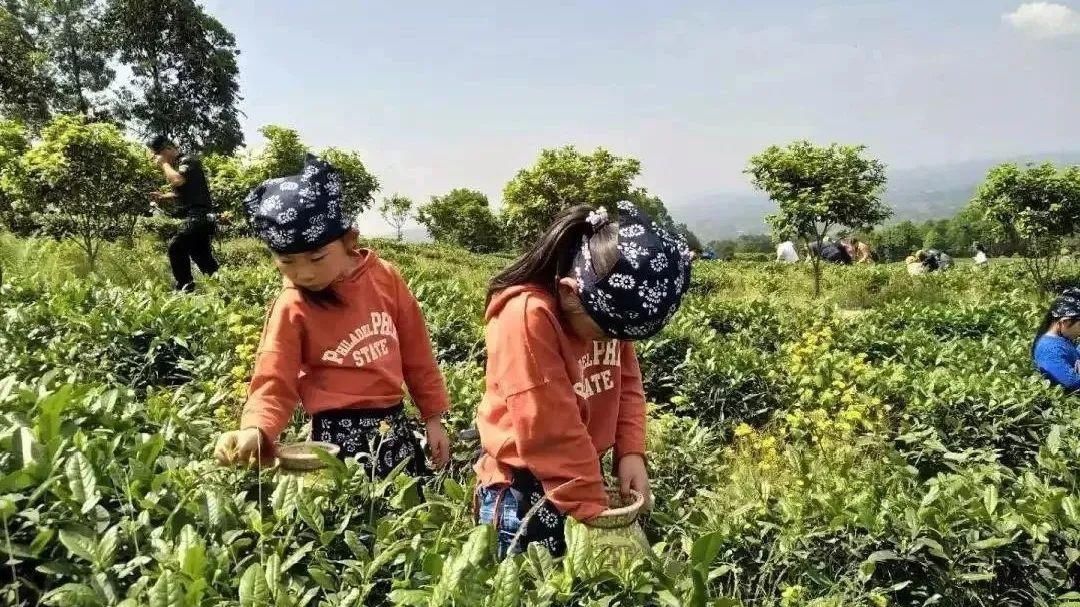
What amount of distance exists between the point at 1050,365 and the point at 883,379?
1178mm

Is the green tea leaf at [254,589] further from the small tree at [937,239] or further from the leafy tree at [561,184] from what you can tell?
the small tree at [937,239]

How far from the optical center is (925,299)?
12.5 m

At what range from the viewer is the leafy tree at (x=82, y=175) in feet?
28.0

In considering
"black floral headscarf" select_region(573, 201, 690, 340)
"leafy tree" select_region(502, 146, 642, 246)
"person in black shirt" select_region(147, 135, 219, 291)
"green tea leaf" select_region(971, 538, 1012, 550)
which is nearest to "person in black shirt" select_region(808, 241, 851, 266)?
"leafy tree" select_region(502, 146, 642, 246)

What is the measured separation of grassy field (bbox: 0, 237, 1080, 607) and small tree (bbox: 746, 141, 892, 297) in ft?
26.2

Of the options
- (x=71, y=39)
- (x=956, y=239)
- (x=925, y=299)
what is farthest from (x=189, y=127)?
(x=956, y=239)

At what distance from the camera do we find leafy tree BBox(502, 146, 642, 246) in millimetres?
31766

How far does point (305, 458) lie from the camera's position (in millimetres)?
1702

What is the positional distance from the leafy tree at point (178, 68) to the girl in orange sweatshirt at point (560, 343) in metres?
33.8

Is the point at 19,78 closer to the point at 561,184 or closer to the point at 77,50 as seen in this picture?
the point at 77,50

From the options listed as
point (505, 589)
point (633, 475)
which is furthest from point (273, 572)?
point (633, 475)

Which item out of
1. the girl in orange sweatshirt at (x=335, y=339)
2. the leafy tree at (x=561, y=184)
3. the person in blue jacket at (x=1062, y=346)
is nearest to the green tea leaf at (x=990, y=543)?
the girl in orange sweatshirt at (x=335, y=339)

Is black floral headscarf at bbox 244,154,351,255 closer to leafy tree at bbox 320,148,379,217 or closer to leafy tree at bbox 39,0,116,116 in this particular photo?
leafy tree at bbox 320,148,379,217

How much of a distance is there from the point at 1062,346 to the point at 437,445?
4.44 metres
